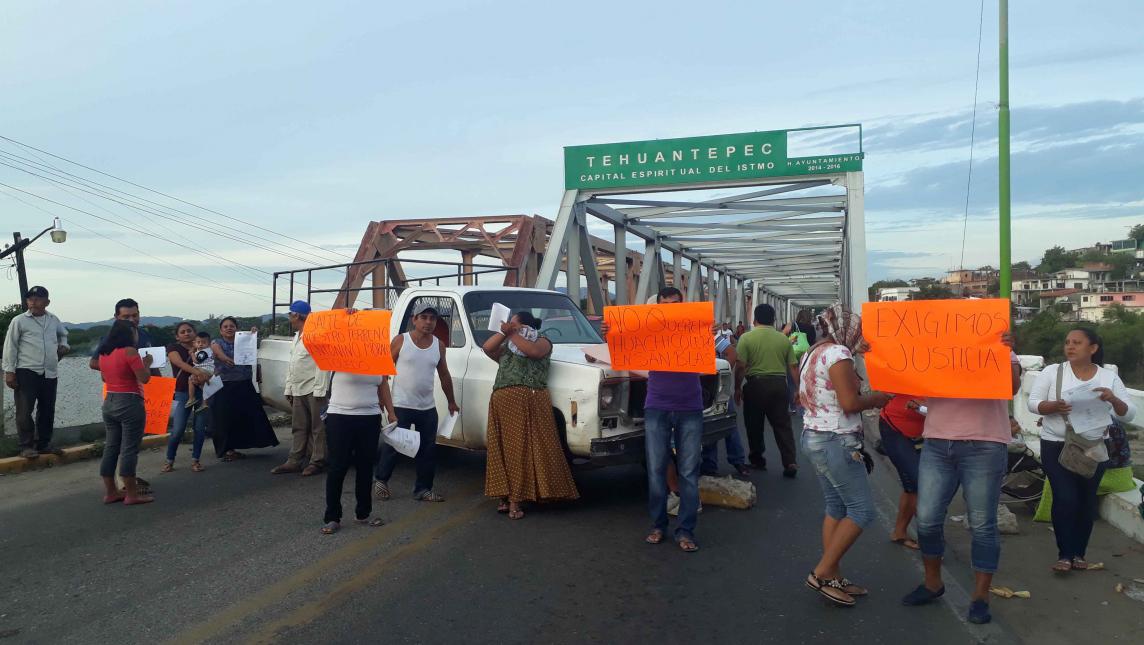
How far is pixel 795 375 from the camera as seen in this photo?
855 centimetres

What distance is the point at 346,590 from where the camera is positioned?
4.92 m

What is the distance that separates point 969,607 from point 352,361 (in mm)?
4350

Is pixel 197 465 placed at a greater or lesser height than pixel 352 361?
lesser

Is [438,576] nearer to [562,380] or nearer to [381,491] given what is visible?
[562,380]

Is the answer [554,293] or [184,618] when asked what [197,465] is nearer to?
[554,293]

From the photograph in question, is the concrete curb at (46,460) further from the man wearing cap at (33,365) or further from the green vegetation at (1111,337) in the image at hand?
the green vegetation at (1111,337)

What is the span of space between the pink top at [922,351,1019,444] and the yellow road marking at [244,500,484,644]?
11.1ft

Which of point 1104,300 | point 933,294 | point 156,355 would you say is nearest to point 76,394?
point 156,355

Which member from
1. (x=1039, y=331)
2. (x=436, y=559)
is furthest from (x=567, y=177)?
(x=1039, y=331)

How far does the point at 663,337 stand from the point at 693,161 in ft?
32.1

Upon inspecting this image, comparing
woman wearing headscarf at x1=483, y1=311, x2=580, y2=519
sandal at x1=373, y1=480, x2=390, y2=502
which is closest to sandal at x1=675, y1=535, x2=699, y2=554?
woman wearing headscarf at x1=483, y1=311, x2=580, y2=519

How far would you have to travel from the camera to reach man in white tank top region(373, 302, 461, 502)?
692 centimetres

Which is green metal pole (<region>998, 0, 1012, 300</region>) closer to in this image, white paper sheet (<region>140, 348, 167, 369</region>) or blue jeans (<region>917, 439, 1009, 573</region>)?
blue jeans (<region>917, 439, 1009, 573</region>)

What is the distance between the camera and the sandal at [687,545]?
5.75 metres
